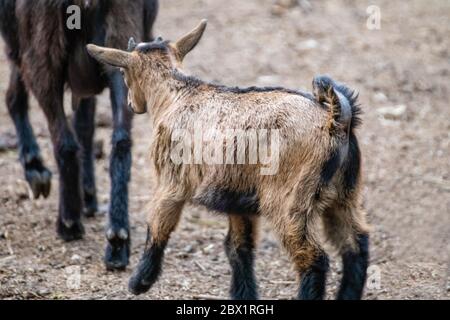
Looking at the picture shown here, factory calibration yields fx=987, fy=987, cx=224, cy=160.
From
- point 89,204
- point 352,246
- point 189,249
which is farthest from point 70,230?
point 352,246

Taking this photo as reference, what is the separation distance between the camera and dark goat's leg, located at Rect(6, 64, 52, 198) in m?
7.51

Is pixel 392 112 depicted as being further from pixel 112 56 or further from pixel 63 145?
pixel 112 56

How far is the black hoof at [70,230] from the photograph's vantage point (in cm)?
723

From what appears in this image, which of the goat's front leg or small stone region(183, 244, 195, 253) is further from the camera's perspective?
small stone region(183, 244, 195, 253)

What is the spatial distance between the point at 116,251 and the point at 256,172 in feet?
5.93

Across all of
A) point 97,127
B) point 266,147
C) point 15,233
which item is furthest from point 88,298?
point 97,127

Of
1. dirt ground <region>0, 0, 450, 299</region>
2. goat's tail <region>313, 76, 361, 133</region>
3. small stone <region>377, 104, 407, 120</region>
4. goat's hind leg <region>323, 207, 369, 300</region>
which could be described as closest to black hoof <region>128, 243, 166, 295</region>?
dirt ground <region>0, 0, 450, 299</region>

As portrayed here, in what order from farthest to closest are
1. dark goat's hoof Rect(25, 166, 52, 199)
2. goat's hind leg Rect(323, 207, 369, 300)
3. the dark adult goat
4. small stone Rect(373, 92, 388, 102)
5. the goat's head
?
small stone Rect(373, 92, 388, 102) → dark goat's hoof Rect(25, 166, 52, 199) → the dark adult goat → the goat's head → goat's hind leg Rect(323, 207, 369, 300)

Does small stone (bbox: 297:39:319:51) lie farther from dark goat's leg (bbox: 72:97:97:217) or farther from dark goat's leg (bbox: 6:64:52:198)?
dark goat's leg (bbox: 6:64:52:198)

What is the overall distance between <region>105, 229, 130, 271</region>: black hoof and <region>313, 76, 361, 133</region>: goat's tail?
2.08 meters

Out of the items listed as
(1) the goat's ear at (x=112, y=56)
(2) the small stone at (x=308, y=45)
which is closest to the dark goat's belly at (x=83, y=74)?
(1) the goat's ear at (x=112, y=56)

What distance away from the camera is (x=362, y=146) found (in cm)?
888

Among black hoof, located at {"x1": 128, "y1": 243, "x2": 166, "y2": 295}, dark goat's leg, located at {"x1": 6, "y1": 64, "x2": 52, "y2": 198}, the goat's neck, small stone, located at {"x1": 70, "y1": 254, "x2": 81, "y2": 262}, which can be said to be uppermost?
the goat's neck

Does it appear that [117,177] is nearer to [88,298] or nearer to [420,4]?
[88,298]
